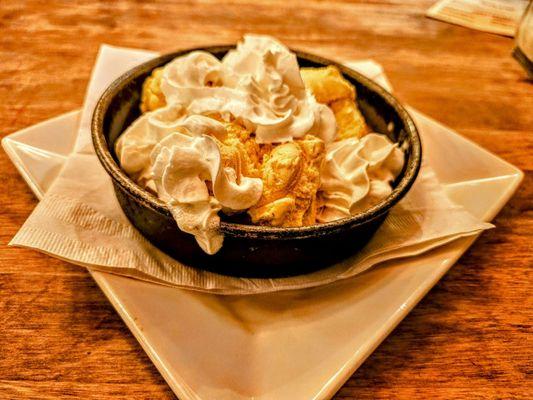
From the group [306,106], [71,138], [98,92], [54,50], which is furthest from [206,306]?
[54,50]

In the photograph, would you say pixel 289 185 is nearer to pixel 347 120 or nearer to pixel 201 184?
pixel 201 184

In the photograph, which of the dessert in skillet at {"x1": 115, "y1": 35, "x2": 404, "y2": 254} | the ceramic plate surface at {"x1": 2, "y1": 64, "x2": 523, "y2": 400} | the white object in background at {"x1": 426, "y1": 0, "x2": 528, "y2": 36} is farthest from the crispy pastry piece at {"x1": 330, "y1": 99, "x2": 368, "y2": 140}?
the white object in background at {"x1": 426, "y1": 0, "x2": 528, "y2": 36}

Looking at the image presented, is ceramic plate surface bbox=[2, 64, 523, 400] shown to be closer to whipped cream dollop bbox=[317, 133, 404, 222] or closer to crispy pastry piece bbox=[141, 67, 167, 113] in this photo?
whipped cream dollop bbox=[317, 133, 404, 222]

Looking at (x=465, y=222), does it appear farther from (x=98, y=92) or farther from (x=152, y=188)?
(x=98, y=92)

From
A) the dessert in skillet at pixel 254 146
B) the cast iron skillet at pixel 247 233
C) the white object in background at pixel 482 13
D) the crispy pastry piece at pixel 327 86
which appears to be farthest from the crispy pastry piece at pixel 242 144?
the white object in background at pixel 482 13

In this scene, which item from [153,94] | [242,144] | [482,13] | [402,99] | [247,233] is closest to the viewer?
[247,233]

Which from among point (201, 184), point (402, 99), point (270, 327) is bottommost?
point (270, 327)

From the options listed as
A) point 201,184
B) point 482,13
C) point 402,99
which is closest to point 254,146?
point 201,184
